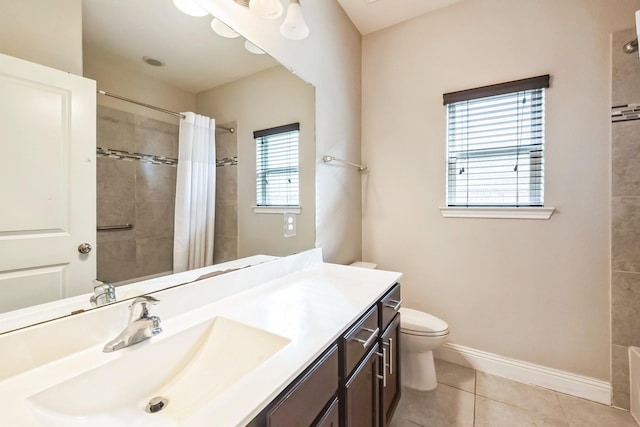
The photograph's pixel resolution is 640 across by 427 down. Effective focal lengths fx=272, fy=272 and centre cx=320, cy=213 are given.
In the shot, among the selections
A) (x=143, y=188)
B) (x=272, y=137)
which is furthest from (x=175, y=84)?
(x=272, y=137)

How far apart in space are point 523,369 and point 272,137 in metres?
2.24

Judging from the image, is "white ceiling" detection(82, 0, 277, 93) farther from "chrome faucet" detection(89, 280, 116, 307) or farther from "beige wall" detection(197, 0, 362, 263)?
"chrome faucet" detection(89, 280, 116, 307)

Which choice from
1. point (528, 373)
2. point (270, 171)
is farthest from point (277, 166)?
point (528, 373)

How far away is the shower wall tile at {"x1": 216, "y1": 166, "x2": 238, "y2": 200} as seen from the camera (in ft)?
3.92

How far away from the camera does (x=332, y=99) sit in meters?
1.93

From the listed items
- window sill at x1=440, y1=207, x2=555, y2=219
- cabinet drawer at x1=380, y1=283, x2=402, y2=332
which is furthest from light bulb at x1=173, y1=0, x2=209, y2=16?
window sill at x1=440, y1=207, x2=555, y2=219

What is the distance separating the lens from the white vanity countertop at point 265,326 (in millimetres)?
537

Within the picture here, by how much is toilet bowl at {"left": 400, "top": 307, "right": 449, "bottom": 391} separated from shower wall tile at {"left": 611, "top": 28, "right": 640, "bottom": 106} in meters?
1.68

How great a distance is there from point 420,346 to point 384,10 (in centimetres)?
240

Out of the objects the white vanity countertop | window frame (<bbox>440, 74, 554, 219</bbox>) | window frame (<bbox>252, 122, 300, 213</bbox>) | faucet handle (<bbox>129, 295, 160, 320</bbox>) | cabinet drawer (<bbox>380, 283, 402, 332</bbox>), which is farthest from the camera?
window frame (<bbox>440, 74, 554, 219</bbox>)

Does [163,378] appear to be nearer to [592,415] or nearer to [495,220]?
[495,220]

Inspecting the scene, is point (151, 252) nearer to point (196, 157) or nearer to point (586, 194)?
point (196, 157)

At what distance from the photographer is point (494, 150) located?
1903 millimetres

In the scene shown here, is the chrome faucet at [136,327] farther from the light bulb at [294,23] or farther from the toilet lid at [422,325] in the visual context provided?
the toilet lid at [422,325]
